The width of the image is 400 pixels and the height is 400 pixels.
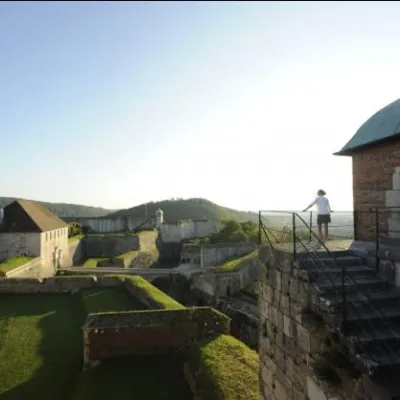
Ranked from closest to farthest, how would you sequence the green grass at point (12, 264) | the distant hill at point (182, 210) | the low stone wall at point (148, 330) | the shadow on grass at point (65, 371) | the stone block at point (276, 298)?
the stone block at point (276, 298)
the shadow on grass at point (65, 371)
the low stone wall at point (148, 330)
the green grass at point (12, 264)
the distant hill at point (182, 210)

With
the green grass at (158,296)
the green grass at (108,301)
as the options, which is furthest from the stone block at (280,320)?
the green grass at (108,301)

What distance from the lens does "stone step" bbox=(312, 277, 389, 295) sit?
18.4 feet

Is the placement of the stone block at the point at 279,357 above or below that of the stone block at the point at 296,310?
below

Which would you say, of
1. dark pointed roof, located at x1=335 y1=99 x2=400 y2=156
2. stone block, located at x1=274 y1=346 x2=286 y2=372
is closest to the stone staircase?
stone block, located at x1=274 y1=346 x2=286 y2=372

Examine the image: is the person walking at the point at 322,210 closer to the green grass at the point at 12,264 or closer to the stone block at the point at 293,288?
the stone block at the point at 293,288

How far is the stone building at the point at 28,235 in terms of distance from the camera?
33312mm

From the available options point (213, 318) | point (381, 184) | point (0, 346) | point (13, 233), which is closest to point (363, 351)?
point (381, 184)

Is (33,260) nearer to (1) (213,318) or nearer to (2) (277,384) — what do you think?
(1) (213,318)

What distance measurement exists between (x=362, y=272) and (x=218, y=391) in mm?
5551

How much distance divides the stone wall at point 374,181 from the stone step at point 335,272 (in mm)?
1593

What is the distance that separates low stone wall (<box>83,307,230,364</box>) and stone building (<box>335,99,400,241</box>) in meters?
7.80

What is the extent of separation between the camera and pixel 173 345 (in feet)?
46.6

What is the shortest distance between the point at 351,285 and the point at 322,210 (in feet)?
11.8

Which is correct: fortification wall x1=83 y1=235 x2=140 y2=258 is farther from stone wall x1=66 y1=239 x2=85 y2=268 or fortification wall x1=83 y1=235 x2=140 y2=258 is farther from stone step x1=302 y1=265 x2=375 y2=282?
stone step x1=302 y1=265 x2=375 y2=282
